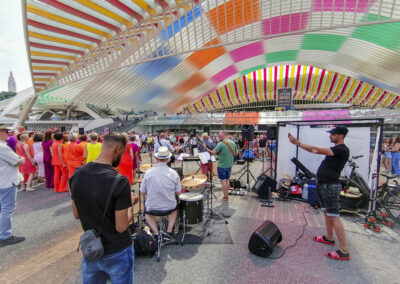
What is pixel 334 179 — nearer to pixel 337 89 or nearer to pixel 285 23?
pixel 285 23

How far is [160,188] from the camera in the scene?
3299 mm

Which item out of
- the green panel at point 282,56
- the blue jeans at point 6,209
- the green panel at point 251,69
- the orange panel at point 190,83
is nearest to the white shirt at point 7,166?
the blue jeans at point 6,209

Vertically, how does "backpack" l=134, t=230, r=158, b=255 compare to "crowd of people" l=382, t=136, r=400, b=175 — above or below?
below

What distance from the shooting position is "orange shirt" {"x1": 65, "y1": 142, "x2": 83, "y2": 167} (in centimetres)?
579

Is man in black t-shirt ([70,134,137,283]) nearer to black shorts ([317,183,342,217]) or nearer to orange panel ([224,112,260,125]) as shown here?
black shorts ([317,183,342,217])

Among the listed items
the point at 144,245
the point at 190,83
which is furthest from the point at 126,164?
the point at 190,83

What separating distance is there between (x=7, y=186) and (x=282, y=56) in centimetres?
3232

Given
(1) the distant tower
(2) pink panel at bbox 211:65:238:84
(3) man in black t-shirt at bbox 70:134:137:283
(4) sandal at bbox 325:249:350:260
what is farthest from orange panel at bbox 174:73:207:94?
(1) the distant tower

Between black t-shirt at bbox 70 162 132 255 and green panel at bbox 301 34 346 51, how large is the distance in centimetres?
2568

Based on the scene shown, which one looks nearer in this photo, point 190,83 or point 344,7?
point 344,7

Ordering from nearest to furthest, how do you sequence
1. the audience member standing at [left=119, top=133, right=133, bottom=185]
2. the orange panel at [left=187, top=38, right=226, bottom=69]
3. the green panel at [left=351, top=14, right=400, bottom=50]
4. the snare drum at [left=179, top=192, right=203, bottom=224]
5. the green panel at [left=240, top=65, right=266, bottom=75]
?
the snare drum at [left=179, top=192, right=203, bottom=224] < the audience member standing at [left=119, top=133, right=133, bottom=185] < the green panel at [left=351, top=14, right=400, bottom=50] < the orange panel at [left=187, top=38, right=226, bottom=69] < the green panel at [left=240, top=65, right=266, bottom=75]

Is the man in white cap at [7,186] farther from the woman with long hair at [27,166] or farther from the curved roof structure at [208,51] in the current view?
the curved roof structure at [208,51]

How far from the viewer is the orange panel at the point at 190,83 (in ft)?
108

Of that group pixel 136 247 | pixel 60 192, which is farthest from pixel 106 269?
pixel 60 192
